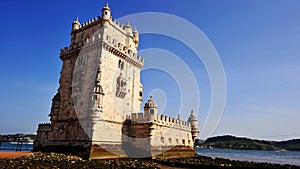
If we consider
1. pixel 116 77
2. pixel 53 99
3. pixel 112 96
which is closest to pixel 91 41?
pixel 116 77

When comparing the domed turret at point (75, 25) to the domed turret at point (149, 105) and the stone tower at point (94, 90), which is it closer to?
the stone tower at point (94, 90)

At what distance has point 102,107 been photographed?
82.4 feet

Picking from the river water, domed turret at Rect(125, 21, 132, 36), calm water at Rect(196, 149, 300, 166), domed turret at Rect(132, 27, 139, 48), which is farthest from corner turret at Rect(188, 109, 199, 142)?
calm water at Rect(196, 149, 300, 166)

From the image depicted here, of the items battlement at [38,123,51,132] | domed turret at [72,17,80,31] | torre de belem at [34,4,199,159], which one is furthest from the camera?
domed turret at [72,17,80,31]

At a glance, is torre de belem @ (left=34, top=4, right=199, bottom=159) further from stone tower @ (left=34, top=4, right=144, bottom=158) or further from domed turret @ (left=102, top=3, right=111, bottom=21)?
domed turret @ (left=102, top=3, right=111, bottom=21)

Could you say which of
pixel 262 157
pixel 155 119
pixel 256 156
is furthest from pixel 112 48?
pixel 256 156

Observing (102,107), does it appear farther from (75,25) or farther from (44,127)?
(75,25)

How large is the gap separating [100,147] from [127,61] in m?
12.4

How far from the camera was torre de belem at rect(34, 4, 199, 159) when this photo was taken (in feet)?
83.0

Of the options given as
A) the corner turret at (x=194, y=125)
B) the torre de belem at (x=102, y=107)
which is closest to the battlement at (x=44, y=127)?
the torre de belem at (x=102, y=107)

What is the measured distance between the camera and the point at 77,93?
2784 cm

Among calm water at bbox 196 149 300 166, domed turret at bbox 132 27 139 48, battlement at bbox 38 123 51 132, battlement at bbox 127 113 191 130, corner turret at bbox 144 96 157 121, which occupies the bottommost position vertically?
calm water at bbox 196 149 300 166

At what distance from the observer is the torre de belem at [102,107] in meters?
25.3

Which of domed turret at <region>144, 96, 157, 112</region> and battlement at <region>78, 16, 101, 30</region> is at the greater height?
battlement at <region>78, 16, 101, 30</region>
